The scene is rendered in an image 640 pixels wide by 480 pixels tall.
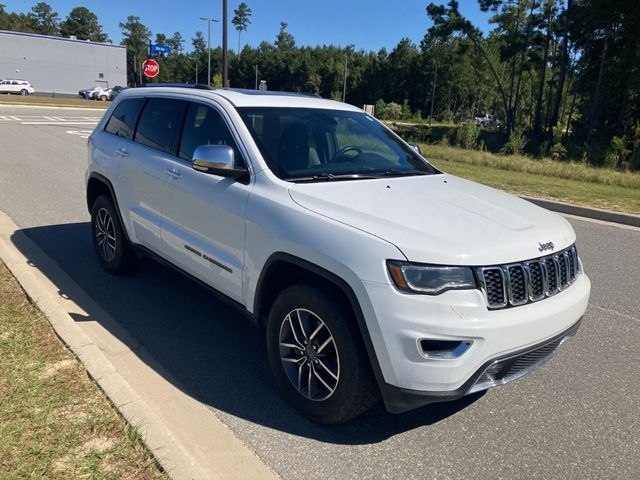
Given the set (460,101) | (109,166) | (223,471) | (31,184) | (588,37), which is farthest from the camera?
(460,101)

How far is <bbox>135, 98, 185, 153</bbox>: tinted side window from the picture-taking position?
4477mm

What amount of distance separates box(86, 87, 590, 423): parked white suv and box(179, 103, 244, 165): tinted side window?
0.05 feet

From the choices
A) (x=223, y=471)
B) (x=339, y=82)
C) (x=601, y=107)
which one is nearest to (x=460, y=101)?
(x=339, y=82)

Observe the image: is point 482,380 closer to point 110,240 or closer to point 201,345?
point 201,345

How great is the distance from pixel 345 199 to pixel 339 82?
10109 cm

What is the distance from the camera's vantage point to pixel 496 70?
57531 mm

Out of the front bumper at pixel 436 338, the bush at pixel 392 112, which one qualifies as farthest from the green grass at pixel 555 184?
the bush at pixel 392 112

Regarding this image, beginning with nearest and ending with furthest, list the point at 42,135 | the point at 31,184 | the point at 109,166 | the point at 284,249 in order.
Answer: the point at 284,249 → the point at 109,166 → the point at 31,184 → the point at 42,135

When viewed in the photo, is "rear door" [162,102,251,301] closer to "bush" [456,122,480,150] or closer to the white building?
"bush" [456,122,480,150]

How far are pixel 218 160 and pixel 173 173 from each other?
2.84 feet

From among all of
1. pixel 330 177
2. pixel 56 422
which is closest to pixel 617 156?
pixel 330 177

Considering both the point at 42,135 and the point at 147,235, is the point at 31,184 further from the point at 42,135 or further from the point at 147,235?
the point at 42,135

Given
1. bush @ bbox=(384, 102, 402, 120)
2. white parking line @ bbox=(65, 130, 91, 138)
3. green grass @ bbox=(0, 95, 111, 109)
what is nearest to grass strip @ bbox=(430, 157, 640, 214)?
white parking line @ bbox=(65, 130, 91, 138)

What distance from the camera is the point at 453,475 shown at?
278 cm
